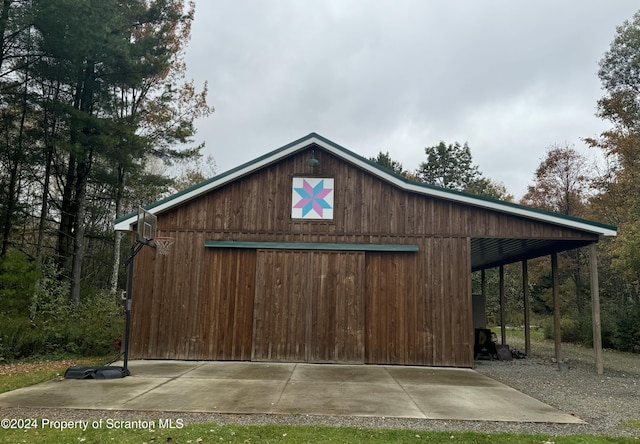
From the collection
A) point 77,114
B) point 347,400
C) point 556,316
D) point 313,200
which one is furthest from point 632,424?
point 77,114

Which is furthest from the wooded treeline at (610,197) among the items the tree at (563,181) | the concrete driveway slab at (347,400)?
the concrete driveway slab at (347,400)

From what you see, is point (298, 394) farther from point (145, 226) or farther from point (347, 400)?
point (145, 226)

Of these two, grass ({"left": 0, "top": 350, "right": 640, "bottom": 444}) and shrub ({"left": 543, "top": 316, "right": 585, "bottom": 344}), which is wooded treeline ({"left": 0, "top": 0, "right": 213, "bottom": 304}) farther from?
shrub ({"left": 543, "top": 316, "right": 585, "bottom": 344})

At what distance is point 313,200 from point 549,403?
19.2 feet

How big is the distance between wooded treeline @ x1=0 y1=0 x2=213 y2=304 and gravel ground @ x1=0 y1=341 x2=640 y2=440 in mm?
10734

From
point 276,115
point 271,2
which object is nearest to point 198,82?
point 276,115

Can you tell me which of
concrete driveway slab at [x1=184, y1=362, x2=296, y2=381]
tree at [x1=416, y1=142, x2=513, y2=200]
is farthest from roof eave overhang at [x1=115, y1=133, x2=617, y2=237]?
tree at [x1=416, y1=142, x2=513, y2=200]

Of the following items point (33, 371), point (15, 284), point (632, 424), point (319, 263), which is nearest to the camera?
point (632, 424)

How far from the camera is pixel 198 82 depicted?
19.9m

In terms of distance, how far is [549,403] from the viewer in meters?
5.88

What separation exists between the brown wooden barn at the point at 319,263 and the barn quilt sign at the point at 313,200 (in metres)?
0.02

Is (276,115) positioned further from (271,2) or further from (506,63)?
(506,63)

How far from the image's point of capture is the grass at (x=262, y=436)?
3918mm

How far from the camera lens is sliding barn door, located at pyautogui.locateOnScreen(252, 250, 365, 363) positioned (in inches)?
347
